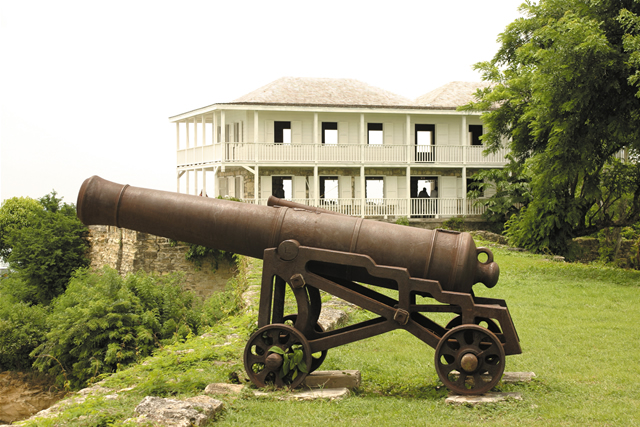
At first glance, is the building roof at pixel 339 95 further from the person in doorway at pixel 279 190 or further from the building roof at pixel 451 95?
the person in doorway at pixel 279 190

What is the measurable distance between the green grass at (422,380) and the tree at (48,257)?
1599cm

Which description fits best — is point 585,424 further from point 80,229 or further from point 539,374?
point 80,229

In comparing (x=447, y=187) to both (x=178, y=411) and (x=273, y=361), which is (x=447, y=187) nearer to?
(x=273, y=361)

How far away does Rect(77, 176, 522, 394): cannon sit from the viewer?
14.3ft

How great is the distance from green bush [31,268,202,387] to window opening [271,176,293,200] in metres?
15.7

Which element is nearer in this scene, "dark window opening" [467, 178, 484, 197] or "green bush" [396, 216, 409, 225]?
"green bush" [396, 216, 409, 225]

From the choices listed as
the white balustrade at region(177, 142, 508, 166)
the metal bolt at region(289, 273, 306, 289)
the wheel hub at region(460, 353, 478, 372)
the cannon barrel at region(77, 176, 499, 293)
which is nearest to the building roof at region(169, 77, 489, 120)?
the white balustrade at region(177, 142, 508, 166)

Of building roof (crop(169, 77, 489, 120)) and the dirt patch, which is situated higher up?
building roof (crop(169, 77, 489, 120))

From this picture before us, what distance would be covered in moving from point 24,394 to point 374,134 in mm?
21345

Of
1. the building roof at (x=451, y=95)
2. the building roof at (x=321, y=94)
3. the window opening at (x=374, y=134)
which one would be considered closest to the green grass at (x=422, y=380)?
the building roof at (x=321, y=94)

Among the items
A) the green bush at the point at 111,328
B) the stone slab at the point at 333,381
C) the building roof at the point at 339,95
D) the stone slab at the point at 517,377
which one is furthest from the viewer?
the building roof at the point at 339,95

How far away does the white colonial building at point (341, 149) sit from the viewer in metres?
26.1

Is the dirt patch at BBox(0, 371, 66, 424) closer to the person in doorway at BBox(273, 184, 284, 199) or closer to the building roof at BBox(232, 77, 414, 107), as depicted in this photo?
the building roof at BBox(232, 77, 414, 107)

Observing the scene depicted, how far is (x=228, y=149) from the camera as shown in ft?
84.7
